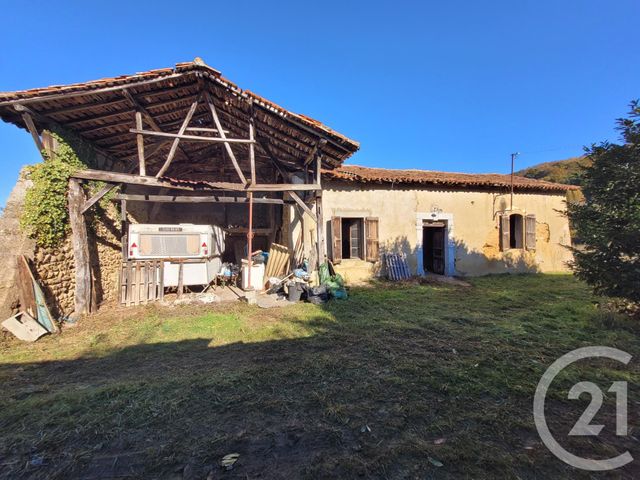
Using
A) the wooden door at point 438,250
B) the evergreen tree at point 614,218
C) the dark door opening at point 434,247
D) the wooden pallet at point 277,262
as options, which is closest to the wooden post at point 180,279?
the wooden pallet at point 277,262

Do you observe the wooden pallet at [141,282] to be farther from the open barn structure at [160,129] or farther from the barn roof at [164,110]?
the barn roof at [164,110]

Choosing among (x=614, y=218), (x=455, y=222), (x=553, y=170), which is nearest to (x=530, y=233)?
(x=455, y=222)

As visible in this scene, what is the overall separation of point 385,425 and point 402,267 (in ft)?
24.2

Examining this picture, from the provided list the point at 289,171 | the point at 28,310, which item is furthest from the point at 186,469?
the point at 289,171

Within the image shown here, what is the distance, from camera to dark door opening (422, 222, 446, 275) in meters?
9.99

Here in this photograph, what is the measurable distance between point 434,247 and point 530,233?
365 centimetres

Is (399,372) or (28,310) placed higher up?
(28,310)

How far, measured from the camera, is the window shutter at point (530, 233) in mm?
10320

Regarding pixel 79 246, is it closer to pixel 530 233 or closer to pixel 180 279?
pixel 180 279

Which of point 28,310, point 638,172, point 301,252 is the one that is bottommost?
point 28,310

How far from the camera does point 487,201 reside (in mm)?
10133

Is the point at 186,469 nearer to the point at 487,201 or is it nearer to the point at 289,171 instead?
the point at 289,171
